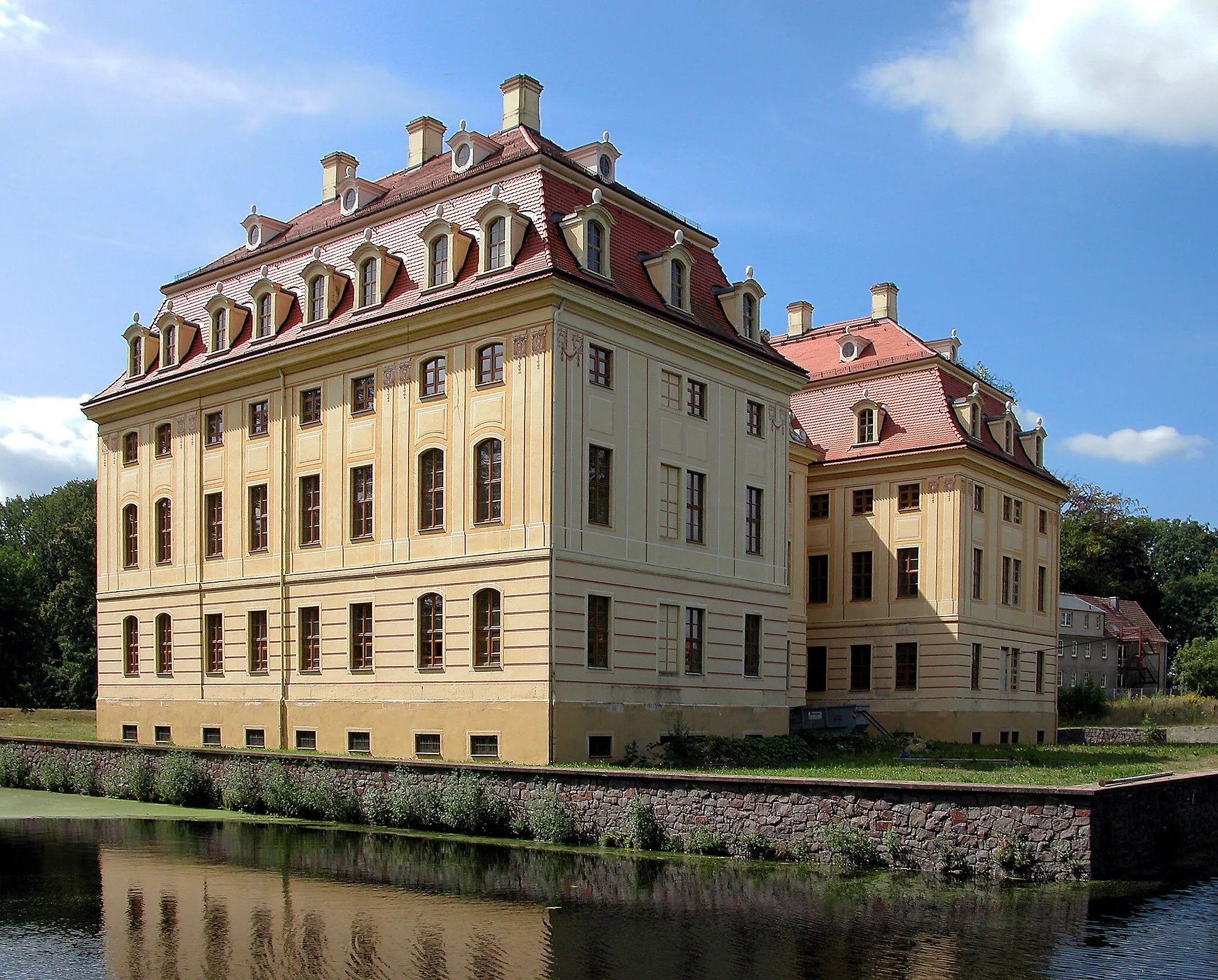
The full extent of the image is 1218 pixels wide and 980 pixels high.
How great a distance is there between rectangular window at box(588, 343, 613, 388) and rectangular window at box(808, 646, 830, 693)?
22757 mm

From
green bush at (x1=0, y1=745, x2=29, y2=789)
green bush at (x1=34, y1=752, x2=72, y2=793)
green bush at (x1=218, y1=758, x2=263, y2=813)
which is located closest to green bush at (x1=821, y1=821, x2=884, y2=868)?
green bush at (x1=218, y1=758, x2=263, y2=813)

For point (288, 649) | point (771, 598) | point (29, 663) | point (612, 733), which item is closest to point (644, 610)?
point (612, 733)

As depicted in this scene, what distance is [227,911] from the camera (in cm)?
1836

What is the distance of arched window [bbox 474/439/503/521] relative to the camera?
3362 cm

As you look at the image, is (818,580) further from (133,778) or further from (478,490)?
(133,778)

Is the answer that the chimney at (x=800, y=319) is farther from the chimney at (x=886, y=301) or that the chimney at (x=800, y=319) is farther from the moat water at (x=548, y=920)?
the moat water at (x=548, y=920)

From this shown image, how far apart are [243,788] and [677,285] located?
18.1m

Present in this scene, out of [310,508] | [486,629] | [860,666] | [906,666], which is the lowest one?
[860,666]

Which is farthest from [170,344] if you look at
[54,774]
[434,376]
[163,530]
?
[54,774]

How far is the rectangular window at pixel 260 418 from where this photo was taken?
40.4 m

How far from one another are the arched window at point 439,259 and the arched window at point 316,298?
191 inches

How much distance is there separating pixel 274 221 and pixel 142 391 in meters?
7.41

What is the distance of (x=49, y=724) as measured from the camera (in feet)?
187

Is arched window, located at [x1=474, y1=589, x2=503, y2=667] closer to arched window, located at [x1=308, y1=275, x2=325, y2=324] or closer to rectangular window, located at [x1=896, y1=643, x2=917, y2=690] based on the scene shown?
arched window, located at [x1=308, y1=275, x2=325, y2=324]
